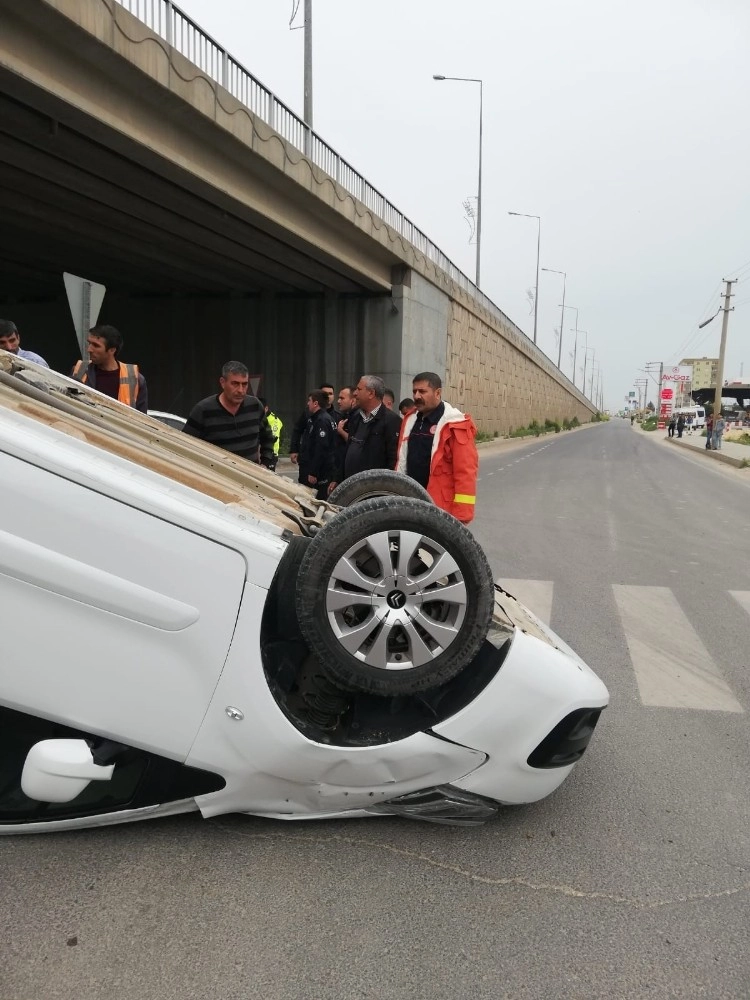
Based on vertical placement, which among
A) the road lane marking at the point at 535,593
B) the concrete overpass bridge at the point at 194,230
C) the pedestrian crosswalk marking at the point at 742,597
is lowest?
the pedestrian crosswalk marking at the point at 742,597

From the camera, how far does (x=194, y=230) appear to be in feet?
64.1

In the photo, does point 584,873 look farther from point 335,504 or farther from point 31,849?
point 335,504

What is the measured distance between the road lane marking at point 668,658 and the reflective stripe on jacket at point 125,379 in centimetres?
414

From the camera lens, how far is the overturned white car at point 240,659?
87.9 inches

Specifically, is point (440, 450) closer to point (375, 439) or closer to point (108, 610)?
point (375, 439)

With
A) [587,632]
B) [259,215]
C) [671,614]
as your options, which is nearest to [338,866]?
[587,632]

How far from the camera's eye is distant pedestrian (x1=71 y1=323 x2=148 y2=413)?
573 centimetres

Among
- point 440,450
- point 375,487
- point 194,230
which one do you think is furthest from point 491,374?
point 375,487

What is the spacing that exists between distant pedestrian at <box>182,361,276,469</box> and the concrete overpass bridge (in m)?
8.37

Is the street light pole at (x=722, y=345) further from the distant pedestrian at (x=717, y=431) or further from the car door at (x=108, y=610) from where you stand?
the car door at (x=108, y=610)

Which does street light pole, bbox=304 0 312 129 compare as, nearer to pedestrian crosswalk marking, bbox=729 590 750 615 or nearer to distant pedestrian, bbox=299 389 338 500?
distant pedestrian, bbox=299 389 338 500

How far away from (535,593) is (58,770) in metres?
4.64

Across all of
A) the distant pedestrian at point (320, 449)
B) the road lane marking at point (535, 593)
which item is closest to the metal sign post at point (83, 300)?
the distant pedestrian at point (320, 449)

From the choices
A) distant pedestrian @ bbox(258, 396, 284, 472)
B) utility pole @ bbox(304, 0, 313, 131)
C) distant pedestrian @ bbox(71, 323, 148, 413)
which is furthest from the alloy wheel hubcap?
utility pole @ bbox(304, 0, 313, 131)
